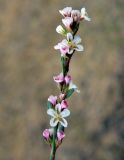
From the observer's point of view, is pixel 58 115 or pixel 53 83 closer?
pixel 58 115

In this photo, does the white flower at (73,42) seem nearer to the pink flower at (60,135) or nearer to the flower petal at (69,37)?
the flower petal at (69,37)

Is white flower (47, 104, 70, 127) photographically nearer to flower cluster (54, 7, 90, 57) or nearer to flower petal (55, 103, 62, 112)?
flower petal (55, 103, 62, 112)

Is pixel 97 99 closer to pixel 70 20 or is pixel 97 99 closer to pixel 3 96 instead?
pixel 3 96

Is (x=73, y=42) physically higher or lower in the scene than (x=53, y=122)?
higher

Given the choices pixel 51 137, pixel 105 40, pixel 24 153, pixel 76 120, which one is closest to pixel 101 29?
pixel 105 40

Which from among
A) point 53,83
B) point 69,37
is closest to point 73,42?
point 69,37

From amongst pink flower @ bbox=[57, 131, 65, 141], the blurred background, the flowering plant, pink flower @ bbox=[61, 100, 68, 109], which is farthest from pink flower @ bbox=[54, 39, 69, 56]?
the blurred background

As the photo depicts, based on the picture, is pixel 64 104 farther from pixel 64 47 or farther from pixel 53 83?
pixel 53 83
